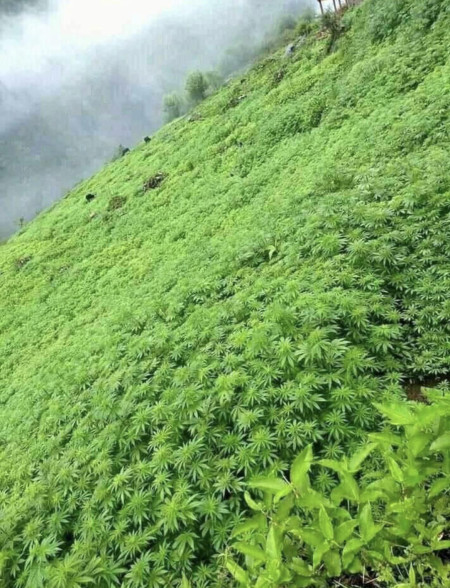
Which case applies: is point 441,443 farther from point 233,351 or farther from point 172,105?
point 172,105

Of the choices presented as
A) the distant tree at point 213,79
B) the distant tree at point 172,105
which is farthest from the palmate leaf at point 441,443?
the distant tree at point 172,105

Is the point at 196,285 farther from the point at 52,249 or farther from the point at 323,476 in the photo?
the point at 52,249

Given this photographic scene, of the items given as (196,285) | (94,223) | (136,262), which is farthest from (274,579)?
(94,223)

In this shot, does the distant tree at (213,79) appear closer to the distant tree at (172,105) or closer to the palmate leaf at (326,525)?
the distant tree at (172,105)

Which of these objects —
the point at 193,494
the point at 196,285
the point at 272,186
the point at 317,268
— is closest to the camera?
the point at 193,494

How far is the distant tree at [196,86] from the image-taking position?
3019 inches

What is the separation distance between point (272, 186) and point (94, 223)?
12.2 metres

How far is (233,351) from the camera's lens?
6227 mm

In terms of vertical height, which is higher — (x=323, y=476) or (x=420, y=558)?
(x=420, y=558)

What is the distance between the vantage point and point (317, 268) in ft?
23.6

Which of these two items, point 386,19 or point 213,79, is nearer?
point 386,19

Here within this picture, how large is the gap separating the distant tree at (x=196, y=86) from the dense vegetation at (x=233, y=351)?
6754 cm

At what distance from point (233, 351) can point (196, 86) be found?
Answer: 7983 cm

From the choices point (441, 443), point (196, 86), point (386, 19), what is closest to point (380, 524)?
point (441, 443)
